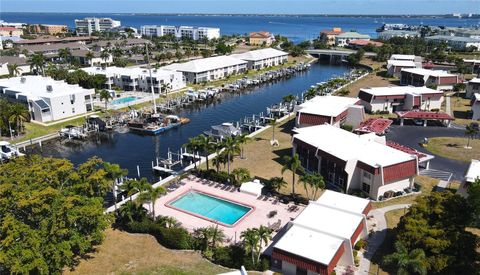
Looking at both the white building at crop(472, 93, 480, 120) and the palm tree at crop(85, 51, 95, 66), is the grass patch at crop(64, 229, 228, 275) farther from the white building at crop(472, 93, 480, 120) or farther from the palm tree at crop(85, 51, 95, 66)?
the palm tree at crop(85, 51, 95, 66)

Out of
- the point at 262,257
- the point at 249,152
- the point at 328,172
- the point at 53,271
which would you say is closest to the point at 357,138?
the point at 328,172

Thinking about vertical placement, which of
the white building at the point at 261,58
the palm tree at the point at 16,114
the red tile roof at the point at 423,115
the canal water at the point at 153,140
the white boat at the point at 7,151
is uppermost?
the white building at the point at 261,58

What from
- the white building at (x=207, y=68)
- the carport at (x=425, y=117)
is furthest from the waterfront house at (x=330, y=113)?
the white building at (x=207, y=68)

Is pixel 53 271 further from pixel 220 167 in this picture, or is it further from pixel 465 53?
pixel 465 53

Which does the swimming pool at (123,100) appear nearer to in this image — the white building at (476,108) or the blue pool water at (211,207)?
the blue pool water at (211,207)

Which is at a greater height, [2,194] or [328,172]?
[2,194]

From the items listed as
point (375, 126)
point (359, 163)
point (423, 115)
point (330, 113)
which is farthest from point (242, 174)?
point (423, 115)
